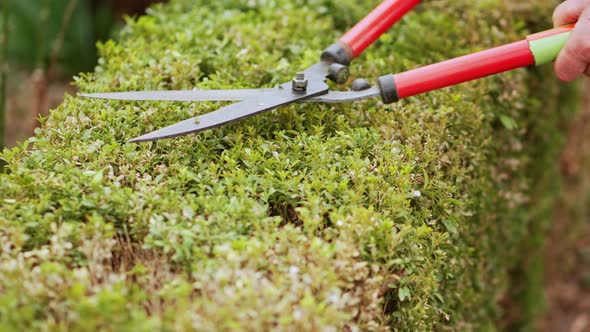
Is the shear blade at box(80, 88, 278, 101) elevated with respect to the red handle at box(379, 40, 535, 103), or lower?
elevated

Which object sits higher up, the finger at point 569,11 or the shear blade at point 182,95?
the shear blade at point 182,95

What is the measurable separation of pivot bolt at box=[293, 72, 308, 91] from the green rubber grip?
809mm

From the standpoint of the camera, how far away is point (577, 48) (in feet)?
7.34

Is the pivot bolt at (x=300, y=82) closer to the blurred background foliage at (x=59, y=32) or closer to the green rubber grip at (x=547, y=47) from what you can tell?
the green rubber grip at (x=547, y=47)

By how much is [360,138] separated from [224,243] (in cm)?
71

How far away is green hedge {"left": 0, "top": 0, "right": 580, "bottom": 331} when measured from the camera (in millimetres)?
1521

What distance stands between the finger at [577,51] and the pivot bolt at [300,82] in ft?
2.98

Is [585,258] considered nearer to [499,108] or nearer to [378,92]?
[499,108]

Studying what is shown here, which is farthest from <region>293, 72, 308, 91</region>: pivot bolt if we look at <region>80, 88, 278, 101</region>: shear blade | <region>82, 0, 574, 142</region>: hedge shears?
<region>80, 88, 278, 101</region>: shear blade

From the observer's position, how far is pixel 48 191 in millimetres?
1846

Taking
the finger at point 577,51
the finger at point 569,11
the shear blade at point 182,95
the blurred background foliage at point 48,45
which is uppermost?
the blurred background foliage at point 48,45

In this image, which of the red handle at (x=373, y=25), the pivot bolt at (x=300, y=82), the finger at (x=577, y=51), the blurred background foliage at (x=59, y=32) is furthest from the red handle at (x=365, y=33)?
the blurred background foliage at (x=59, y=32)

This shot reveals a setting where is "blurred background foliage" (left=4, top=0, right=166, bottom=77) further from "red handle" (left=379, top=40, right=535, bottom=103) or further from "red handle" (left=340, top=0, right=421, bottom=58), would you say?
"red handle" (left=379, top=40, right=535, bottom=103)

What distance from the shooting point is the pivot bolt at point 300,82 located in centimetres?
224
